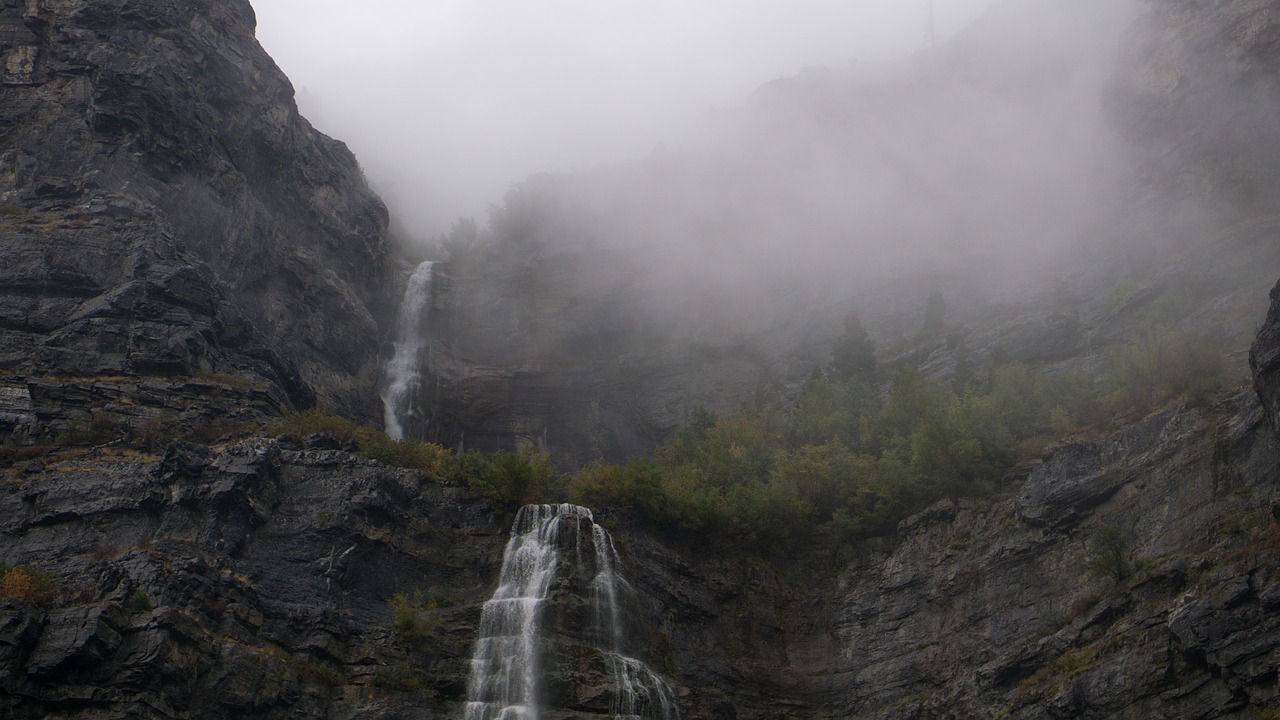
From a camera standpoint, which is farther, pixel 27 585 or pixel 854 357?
pixel 854 357

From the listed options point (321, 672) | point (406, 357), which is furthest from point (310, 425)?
point (406, 357)

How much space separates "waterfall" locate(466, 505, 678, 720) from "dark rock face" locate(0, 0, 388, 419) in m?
16.8

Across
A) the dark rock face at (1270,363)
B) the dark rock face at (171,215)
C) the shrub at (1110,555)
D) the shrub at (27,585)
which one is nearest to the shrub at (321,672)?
the shrub at (27,585)

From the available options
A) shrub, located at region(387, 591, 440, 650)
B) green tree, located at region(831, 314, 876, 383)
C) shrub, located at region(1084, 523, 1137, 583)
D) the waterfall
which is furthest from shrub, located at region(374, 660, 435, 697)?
green tree, located at region(831, 314, 876, 383)

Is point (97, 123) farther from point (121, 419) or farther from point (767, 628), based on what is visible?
point (767, 628)

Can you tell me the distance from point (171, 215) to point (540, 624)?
3158cm

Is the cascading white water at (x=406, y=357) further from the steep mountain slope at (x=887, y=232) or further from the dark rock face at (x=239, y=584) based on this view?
the dark rock face at (x=239, y=584)

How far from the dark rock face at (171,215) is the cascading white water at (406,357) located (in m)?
1.67

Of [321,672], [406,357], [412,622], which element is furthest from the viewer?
[406,357]

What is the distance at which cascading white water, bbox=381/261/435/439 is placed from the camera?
69.4 m

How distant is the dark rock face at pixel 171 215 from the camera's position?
5178cm

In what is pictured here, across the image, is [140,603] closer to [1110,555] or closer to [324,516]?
[324,516]

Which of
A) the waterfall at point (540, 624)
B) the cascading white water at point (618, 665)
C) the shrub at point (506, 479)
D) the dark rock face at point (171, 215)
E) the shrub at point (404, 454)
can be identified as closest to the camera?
the waterfall at point (540, 624)

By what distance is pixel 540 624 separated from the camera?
45.7 meters
